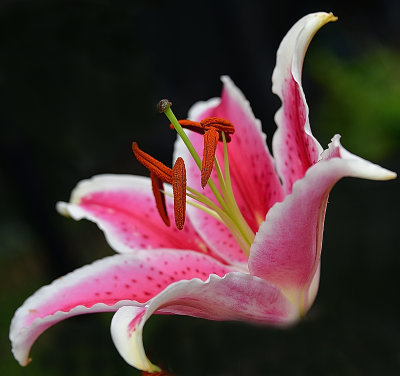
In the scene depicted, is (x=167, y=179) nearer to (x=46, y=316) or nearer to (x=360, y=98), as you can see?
(x=46, y=316)

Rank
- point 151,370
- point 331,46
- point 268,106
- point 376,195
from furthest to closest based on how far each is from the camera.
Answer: point 331,46 < point 268,106 < point 376,195 < point 151,370

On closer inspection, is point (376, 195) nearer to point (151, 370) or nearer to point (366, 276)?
point (366, 276)

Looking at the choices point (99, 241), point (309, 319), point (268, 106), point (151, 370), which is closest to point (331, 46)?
point (268, 106)

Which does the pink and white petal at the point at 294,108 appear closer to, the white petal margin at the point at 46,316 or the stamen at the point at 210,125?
the stamen at the point at 210,125

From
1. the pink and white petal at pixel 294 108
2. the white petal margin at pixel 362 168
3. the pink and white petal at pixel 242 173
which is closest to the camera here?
the white petal margin at pixel 362 168

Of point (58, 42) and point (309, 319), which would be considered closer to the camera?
point (309, 319)

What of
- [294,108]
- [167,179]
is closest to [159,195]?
[167,179]

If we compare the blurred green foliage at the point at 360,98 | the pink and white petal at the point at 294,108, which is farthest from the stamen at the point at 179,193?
the blurred green foliage at the point at 360,98
